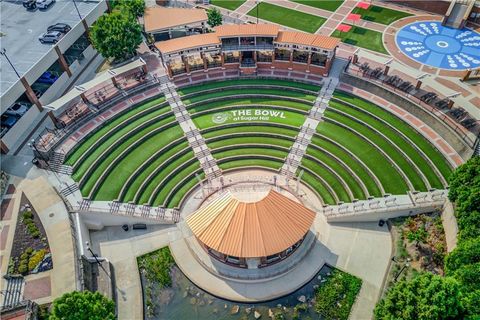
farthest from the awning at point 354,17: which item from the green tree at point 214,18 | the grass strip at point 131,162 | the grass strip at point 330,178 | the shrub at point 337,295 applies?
the shrub at point 337,295

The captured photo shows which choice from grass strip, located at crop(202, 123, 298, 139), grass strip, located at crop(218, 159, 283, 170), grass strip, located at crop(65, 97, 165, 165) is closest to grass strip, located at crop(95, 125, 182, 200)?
grass strip, located at crop(202, 123, 298, 139)

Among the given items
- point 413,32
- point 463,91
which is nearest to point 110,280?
point 463,91

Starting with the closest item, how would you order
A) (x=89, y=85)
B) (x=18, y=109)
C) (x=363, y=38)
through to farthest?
(x=18, y=109), (x=89, y=85), (x=363, y=38)

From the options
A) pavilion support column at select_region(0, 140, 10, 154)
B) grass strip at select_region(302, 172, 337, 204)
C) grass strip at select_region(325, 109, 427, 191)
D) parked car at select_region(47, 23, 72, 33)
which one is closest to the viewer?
grass strip at select_region(325, 109, 427, 191)

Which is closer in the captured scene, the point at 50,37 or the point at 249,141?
the point at 249,141

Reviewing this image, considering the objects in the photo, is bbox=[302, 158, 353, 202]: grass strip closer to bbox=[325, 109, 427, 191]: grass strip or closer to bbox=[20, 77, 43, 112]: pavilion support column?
bbox=[325, 109, 427, 191]: grass strip

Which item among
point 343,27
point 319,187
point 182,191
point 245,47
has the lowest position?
point 319,187

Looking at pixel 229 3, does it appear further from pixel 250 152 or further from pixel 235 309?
pixel 235 309

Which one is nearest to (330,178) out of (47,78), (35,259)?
(35,259)
